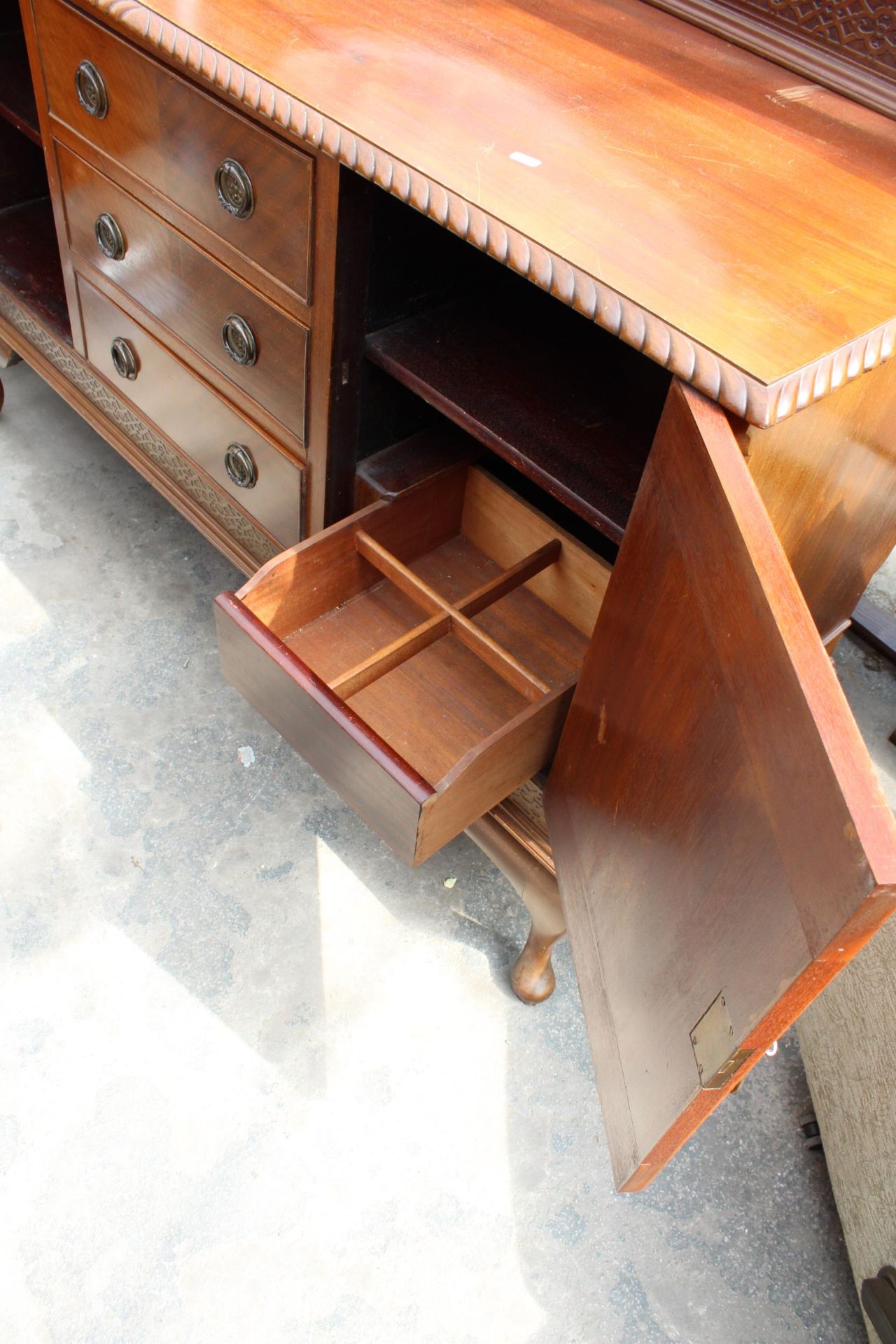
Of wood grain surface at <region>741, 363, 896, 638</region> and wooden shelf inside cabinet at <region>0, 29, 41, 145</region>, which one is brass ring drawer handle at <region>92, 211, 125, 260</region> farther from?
wood grain surface at <region>741, 363, 896, 638</region>

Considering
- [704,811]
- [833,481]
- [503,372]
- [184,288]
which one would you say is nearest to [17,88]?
[184,288]

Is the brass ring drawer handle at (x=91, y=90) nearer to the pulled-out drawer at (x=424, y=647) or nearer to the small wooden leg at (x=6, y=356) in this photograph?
the pulled-out drawer at (x=424, y=647)

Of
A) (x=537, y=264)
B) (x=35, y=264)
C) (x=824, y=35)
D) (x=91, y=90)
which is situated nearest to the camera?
(x=537, y=264)

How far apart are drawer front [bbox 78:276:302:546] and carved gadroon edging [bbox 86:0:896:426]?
10.9 inches

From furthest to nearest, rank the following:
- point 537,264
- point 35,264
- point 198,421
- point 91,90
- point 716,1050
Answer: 1. point 35,264
2. point 198,421
3. point 91,90
4. point 537,264
5. point 716,1050

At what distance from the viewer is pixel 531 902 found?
834 millimetres

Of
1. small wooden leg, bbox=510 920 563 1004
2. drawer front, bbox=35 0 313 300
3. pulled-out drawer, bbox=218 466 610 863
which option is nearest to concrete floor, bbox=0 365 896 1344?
small wooden leg, bbox=510 920 563 1004

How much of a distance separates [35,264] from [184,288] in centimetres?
45

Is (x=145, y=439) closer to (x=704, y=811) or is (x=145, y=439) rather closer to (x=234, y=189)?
(x=234, y=189)

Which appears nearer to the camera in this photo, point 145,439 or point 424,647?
point 424,647

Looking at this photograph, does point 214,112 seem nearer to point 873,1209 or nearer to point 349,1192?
point 349,1192

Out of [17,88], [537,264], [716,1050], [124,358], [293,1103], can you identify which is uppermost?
[537,264]

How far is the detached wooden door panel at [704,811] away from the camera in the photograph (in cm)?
34

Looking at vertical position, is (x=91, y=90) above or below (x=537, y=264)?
below
